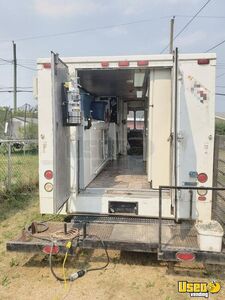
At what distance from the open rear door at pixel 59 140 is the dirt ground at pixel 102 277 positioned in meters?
0.80

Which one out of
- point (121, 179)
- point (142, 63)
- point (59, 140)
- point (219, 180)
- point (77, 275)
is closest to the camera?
point (77, 275)

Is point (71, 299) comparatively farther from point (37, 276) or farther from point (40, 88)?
point (40, 88)

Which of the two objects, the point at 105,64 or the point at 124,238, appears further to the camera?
the point at 105,64

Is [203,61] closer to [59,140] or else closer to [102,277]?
[59,140]

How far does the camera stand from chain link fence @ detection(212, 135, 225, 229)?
421cm

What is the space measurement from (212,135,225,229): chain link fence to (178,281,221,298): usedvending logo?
1.02 m

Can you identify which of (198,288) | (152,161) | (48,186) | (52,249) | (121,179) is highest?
(152,161)

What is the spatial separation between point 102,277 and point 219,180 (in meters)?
2.11

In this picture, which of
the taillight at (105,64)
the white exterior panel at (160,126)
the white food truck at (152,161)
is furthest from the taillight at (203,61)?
the taillight at (105,64)

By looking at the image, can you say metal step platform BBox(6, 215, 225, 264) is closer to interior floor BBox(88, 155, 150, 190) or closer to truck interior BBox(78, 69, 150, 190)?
truck interior BBox(78, 69, 150, 190)

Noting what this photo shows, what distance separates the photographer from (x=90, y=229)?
13.0ft

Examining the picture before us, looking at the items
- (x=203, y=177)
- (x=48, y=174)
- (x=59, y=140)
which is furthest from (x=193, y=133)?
(x=48, y=174)

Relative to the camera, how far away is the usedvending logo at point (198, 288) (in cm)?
325

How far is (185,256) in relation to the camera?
3273mm
